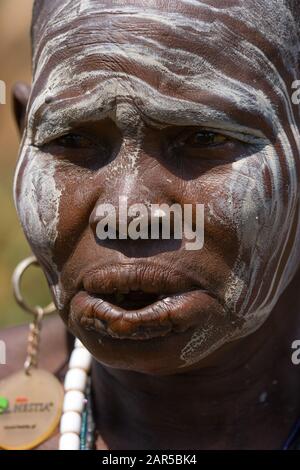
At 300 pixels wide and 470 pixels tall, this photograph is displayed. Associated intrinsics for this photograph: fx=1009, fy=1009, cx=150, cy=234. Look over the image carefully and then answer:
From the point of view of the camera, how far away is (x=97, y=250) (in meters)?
1.90

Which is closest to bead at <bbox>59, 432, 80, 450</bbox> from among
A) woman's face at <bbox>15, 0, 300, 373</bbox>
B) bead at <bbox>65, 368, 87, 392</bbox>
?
bead at <bbox>65, 368, 87, 392</bbox>

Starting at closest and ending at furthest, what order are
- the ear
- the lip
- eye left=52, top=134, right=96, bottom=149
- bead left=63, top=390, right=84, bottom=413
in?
the lip
eye left=52, top=134, right=96, bottom=149
bead left=63, top=390, right=84, bottom=413
the ear

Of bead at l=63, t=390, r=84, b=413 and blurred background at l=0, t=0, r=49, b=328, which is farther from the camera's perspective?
blurred background at l=0, t=0, r=49, b=328

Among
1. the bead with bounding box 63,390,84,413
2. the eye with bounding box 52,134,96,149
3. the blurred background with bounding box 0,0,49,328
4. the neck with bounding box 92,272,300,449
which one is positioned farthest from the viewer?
the blurred background with bounding box 0,0,49,328

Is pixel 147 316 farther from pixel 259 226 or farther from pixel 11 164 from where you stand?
pixel 11 164

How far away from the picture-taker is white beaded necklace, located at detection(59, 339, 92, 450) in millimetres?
2324

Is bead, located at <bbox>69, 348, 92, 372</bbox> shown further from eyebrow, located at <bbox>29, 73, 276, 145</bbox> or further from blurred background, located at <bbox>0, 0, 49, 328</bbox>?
blurred background, located at <bbox>0, 0, 49, 328</bbox>

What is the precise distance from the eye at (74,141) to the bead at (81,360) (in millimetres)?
657

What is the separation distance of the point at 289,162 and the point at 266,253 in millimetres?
191

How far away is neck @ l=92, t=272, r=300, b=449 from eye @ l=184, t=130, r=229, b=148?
48cm

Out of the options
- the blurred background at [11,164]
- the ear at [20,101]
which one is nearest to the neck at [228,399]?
the ear at [20,101]

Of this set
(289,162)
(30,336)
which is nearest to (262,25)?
(289,162)

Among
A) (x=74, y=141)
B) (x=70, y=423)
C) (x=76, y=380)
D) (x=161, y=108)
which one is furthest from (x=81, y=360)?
(x=161, y=108)

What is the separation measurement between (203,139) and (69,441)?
808 mm
